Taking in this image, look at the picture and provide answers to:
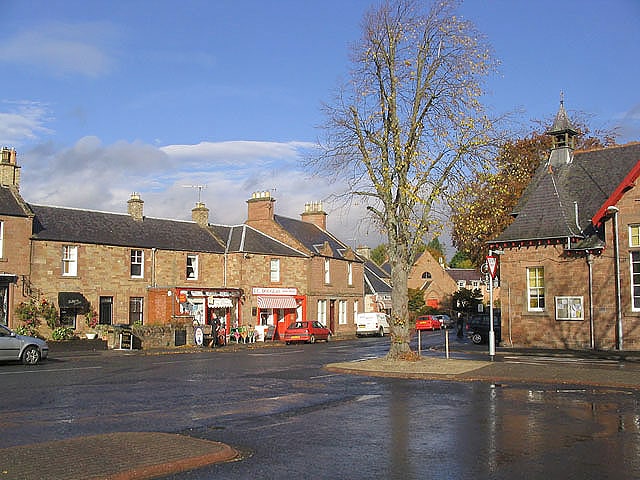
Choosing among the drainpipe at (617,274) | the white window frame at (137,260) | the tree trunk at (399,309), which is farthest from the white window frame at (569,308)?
the white window frame at (137,260)

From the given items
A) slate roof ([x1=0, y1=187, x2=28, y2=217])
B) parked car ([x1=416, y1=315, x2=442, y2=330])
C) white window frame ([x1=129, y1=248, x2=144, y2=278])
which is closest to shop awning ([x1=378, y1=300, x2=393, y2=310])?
parked car ([x1=416, y1=315, x2=442, y2=330])

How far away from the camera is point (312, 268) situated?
5062cm

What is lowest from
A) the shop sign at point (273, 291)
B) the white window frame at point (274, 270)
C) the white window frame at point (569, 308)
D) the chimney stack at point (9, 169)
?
the white window frame at point (569, 308)

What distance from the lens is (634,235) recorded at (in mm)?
28953

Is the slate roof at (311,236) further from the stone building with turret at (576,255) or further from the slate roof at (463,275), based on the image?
the slate roof at (463,275)

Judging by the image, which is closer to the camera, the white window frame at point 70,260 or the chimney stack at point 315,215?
the white window frame at point 70,260

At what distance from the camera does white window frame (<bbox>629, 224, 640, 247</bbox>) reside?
28.9 metres

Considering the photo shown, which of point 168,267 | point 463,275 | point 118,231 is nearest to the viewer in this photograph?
point 118,231

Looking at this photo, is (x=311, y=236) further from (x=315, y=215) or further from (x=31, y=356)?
(x=31, y=356)

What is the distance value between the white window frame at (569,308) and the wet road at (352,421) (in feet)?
48.1

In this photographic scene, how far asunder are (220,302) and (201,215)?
8.05 metres

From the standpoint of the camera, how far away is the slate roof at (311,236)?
170 ft

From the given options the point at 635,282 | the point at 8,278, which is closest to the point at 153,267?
the point at 8,278

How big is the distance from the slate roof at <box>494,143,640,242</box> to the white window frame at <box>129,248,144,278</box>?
20.8 m
